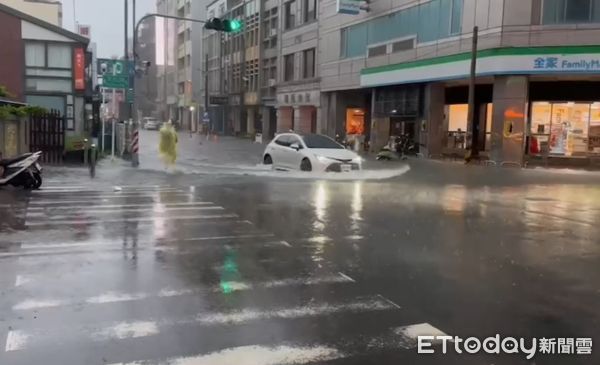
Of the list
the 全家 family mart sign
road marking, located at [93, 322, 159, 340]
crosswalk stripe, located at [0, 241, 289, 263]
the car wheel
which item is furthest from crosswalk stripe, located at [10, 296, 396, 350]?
the 全家 family mart sign

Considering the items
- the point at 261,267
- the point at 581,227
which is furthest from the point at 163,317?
the point at 581,227

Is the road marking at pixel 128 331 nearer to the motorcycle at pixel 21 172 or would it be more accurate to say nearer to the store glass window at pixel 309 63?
the motorcycle at pixel 21 172

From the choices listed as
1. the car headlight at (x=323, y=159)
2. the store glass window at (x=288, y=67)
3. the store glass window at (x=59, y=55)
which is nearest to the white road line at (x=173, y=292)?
the car headlight at (x=323, y=159)

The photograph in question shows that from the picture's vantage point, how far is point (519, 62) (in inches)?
1061

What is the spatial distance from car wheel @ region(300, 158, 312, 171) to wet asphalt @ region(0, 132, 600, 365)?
20.3 feet

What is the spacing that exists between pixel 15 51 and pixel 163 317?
1207 inches

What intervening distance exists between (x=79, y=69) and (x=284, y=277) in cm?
2909

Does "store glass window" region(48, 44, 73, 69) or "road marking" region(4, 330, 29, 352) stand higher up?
"store glass window" region(48, 44, 73, 69)

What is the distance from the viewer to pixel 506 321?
5.60 m

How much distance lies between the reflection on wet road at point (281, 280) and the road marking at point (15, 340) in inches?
0.6

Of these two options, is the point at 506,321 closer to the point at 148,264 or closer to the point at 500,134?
the point at 148,264

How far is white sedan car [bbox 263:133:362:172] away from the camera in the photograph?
20.3 m

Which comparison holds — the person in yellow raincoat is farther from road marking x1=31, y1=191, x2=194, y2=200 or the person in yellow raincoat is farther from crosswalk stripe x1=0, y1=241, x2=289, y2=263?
crosswalk stripe x1=0, y1=241, x2=289, y2=263

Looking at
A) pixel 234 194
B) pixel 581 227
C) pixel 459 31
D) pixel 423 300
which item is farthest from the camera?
pixel 459 31
